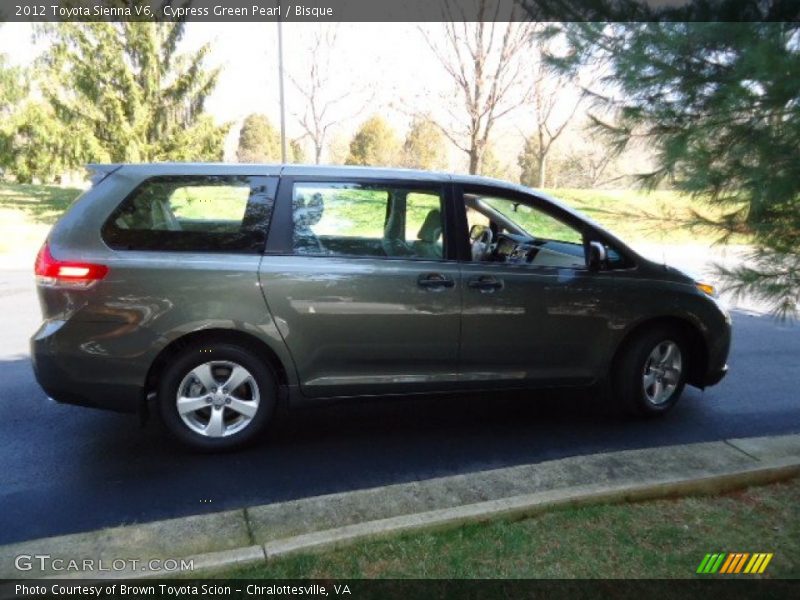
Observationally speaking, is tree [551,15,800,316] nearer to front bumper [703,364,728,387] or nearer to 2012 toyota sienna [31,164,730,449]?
2012 toyota sienna [31,164,730,449]

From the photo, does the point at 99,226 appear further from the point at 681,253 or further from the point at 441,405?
the point at 681,253

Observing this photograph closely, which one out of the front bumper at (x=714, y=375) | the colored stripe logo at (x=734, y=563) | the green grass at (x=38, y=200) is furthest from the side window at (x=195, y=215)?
the green grass at (x=38, y=200)

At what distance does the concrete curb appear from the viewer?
2561 mm

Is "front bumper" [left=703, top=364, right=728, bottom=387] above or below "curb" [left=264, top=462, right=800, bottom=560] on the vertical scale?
above

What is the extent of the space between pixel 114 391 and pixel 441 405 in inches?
90.7

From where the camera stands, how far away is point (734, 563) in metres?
2.55

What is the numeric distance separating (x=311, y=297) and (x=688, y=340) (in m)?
2.77

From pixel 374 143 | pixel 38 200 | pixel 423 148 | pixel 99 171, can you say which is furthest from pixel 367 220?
pixel 423 148

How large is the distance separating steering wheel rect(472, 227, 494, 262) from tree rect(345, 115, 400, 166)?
77.0 ft

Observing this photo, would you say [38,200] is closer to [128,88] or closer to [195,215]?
[128,88]

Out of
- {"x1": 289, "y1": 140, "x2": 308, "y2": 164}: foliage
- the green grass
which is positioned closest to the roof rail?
the green grass

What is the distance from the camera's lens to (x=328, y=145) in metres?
27.5

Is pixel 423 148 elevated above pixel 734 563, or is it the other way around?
pixel 423 148

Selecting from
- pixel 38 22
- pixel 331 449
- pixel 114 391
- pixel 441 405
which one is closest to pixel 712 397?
pixel 441 405
